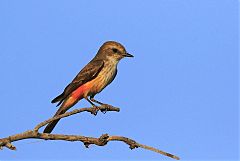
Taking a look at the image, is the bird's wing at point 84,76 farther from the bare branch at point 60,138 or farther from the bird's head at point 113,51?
the bare branch at point 60,138

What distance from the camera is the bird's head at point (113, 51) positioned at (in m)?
12.3

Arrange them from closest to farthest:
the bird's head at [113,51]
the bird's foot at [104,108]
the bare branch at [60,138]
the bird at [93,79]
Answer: the bare branch at [60,138], the bird's foot at [104,108], the bird at [93,79], the bird's head at [113,51]

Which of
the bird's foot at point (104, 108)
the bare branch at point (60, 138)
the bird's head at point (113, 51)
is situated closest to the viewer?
the bare branch at point (60, 138)

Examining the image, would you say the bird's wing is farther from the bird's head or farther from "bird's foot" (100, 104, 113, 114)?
"bird's foot" (100, 104, 113, 114)

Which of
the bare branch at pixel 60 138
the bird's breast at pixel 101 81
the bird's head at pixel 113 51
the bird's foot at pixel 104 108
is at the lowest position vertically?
the bare branch at pixel 60 138

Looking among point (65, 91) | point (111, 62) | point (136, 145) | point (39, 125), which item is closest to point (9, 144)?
point (39, 125)

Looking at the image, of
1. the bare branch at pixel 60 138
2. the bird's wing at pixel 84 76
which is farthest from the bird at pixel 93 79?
the bare branch at pixel 60 138

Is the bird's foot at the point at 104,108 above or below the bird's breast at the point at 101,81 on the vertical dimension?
below

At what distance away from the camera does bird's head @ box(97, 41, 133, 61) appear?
12.3 m

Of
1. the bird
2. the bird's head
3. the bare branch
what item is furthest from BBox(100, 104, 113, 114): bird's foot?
the bare branch

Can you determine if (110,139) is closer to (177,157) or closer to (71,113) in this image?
(71,113)

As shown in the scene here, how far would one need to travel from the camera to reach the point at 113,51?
12375mm

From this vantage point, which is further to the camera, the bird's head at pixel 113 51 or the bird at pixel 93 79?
the bird's head at pixel 113 51

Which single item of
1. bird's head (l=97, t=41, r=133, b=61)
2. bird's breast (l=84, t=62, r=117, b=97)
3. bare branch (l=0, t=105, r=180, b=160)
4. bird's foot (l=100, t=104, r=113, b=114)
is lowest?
bare branch (l=0, t=105, r=180, b=160)
